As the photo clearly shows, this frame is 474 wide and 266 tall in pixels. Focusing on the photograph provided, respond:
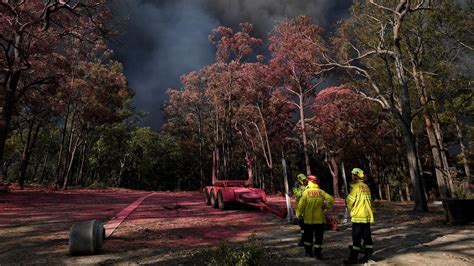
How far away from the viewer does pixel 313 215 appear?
6512mm

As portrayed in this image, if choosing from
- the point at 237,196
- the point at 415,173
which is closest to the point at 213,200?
the point at 237,196

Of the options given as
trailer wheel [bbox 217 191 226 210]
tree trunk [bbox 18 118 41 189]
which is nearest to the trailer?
trailer wheel [bbox 217 191 226 210]

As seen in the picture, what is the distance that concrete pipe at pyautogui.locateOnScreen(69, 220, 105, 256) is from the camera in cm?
628

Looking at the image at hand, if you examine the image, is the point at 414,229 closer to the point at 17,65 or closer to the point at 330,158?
the point at 17,65

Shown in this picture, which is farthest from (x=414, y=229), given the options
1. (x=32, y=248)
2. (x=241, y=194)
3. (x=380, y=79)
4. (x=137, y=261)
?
(x=380, y=79)

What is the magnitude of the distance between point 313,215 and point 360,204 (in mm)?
925

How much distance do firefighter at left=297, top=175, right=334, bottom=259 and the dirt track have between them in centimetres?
27

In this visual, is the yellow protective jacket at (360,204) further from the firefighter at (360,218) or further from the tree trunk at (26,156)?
the tree trunk at (26,156)

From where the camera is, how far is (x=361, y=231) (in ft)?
19.5

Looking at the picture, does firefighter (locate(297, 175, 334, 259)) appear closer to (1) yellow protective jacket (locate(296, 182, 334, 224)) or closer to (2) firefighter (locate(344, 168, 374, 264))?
(1) yellow protective jacket (locate(296, 182, 334, 224))

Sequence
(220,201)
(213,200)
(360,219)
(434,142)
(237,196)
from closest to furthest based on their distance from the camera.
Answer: (360,219), (237,196), (220,201), (213,200), (434,142)

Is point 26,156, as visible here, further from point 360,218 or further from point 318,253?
point 360,218

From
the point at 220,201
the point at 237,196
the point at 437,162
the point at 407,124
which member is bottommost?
the point at 220,201

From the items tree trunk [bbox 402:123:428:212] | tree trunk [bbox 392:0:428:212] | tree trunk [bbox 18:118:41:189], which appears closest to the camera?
tree trunk [bbox 402:123:428:212]
